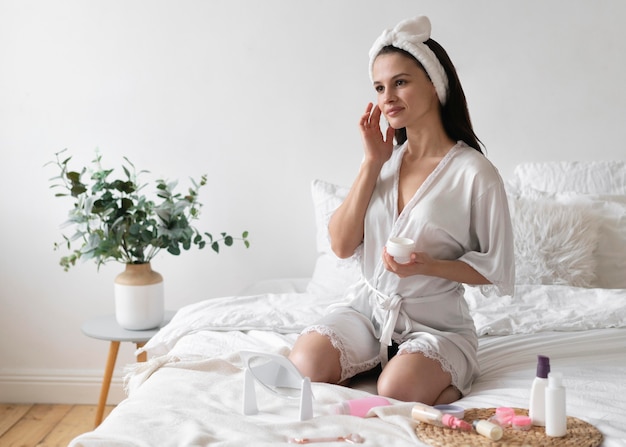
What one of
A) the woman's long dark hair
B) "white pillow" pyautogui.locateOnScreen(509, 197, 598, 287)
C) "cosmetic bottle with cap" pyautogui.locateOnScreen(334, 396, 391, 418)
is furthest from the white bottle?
"white pillow" pyautogui.locateOnScreen(509, 197, 598, 287)

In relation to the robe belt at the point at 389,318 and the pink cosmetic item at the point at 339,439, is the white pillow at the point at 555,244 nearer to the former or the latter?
the robe belt at the point at 389,318

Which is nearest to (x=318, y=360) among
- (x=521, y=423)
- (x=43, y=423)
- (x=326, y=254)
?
(x=521, y=423)

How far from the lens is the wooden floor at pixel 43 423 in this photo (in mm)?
3123

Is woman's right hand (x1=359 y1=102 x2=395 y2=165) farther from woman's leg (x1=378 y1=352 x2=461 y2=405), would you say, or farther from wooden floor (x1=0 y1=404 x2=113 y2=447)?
wooden floor (x1=0 y1=404 x2=113 y2=447)

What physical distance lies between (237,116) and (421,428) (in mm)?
2003

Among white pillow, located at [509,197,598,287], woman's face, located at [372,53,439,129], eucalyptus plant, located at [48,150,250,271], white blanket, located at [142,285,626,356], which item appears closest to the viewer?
woman's face, located at [372,53,439,129]

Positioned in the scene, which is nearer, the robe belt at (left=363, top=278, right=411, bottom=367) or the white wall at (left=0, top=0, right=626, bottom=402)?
the robe belt at (left=363, top=278, right=411, bottom=367)

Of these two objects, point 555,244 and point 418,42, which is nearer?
point 418,42

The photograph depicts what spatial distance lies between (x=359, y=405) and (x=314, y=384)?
174 millimetres

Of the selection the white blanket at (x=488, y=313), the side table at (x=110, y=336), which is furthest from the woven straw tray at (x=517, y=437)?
the side table at (x=110, y=336)

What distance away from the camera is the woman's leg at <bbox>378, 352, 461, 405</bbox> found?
1.92m

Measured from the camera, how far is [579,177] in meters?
3.18

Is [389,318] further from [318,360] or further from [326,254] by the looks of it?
[326,254]

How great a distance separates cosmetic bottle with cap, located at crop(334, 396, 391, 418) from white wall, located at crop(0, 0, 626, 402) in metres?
1.67
